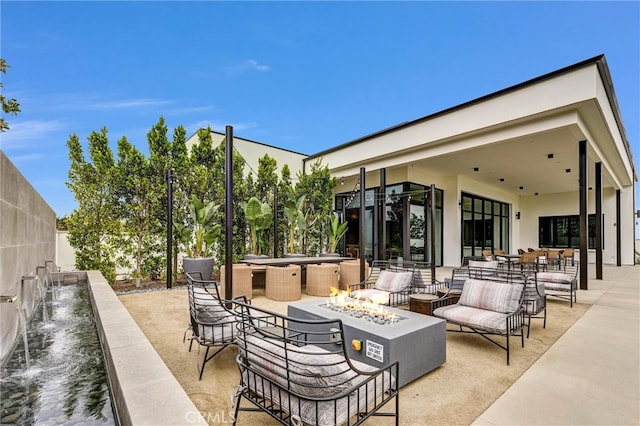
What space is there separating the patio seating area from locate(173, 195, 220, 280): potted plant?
276cm

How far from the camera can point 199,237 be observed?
8.21 m

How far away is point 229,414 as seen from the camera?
2312mm

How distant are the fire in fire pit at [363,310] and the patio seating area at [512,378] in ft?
2.00

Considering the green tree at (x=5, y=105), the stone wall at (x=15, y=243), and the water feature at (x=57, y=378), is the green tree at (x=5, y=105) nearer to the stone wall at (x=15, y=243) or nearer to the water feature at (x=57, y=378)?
the stone wall at (x=15, y=243)

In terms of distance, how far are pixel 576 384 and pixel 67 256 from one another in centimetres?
1073

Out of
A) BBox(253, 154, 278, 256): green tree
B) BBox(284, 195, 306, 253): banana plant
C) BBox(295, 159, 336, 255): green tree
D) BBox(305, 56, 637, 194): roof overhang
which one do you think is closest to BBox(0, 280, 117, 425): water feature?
BBox(284, 195, 306, 253): banana plant

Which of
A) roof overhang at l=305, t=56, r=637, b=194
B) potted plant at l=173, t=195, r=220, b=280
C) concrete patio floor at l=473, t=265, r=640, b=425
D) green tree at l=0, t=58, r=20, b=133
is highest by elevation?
roof overhang at l=305, t=56, r=637, b=194

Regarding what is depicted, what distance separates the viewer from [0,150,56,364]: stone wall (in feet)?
10.2

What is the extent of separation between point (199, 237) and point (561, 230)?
751 inches

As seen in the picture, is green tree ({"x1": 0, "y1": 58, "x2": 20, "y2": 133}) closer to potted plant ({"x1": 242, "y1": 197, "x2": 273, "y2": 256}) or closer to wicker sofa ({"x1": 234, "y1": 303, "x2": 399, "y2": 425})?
wicker sofa ({"x1": 234, "y1": 303, "x2": 399, "y2": 425})

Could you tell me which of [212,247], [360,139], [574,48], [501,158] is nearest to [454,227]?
[501,158]

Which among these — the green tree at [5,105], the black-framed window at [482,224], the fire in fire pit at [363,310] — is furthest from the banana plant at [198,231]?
the black-framed window at [482,224]

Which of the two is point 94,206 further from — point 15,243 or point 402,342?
point 402,342

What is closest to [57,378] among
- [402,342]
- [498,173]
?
[402,342]
